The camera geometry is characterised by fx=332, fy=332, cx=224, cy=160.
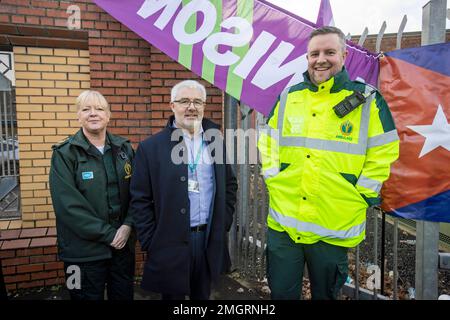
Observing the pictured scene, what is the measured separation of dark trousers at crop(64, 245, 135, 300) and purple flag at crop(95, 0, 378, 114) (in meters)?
1.63

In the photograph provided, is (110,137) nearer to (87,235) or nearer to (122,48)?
(87,235)

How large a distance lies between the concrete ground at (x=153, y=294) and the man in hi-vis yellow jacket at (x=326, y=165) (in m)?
1.20

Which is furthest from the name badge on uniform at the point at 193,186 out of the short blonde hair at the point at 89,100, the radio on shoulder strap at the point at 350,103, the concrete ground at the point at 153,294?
the concrete ground at the point at 153,294

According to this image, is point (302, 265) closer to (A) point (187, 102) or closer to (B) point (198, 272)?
(B) point (198, 272)

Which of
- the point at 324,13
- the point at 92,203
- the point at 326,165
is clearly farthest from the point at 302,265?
the point at 324,13

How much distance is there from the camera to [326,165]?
2.09m

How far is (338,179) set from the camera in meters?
2.06

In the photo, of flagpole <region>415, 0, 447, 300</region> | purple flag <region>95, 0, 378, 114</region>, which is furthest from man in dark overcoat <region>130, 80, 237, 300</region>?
flagpole <region>415, 0, 447, 300</region>

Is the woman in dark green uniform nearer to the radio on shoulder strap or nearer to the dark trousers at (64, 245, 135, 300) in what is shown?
the dark trousers at (64, 245, 135, 300)

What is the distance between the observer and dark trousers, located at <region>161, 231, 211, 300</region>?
2.27 m

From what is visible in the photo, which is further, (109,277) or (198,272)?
(109,277)

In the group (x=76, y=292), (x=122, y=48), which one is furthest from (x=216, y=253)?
(x=122, y=48)

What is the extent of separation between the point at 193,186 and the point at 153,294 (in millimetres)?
1701
